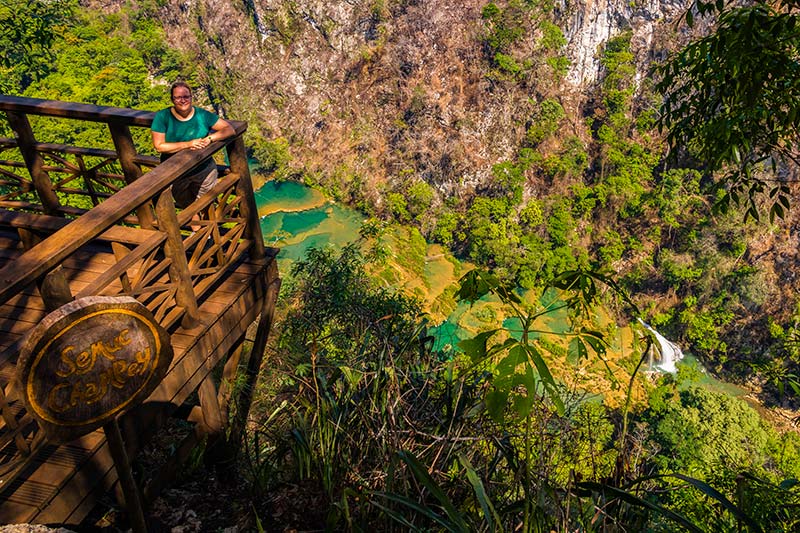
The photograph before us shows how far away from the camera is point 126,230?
8.01 feet

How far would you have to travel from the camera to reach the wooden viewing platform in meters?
1.92

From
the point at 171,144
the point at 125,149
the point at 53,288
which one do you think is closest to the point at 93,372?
the point at 53,288

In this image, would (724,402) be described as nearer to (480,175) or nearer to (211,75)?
(480,175)

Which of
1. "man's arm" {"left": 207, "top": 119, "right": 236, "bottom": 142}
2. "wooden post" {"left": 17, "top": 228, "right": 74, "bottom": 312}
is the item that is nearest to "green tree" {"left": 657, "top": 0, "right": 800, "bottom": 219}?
"man's arm" {"left": 207, "top": 119, "right": 236, "bottom": 142}

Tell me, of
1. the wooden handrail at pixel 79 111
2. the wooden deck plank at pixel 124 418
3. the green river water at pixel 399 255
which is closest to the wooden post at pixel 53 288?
the wooden deck plank at pixel 124 418

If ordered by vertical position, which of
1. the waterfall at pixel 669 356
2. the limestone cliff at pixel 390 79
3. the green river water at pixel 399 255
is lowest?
the waterfall at pixel 669 356

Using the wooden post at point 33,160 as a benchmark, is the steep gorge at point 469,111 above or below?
below

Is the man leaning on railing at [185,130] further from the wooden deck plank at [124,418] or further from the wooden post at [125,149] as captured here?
the wooden deck plank at [124,418]

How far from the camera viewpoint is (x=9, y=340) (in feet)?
8.37

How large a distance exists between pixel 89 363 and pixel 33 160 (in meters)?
2.45

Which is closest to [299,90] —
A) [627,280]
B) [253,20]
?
[253,20]

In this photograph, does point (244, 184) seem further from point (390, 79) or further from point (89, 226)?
point (390, 79)

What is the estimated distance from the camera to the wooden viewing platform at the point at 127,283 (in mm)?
1916

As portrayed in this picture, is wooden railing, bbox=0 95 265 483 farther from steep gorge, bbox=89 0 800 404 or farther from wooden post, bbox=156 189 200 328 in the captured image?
steep gorge, bbox=89 0 800 404
